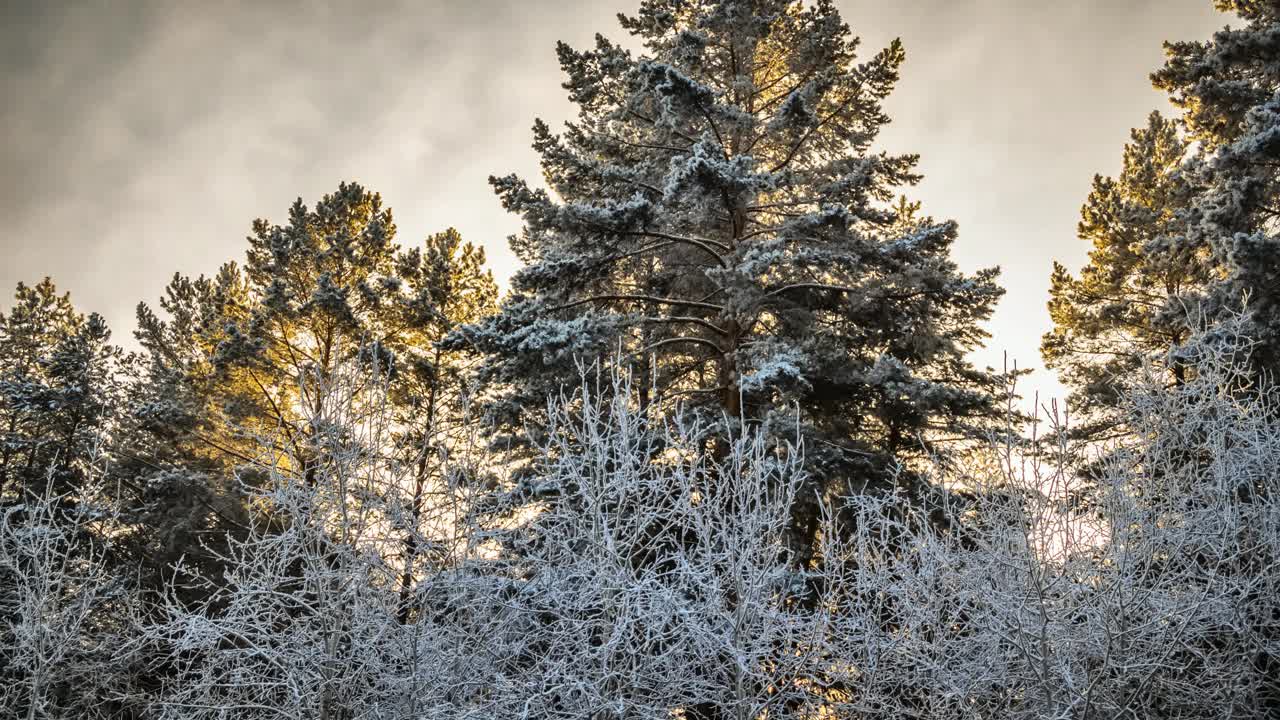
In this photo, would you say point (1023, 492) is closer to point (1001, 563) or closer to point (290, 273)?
point (1001, 563)

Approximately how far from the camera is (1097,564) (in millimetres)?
5812

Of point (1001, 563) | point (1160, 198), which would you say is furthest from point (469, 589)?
point (1160, 198)

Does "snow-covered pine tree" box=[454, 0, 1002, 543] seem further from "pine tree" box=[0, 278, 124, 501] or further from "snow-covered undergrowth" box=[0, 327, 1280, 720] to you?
"pine tree" box=[0, 278, 124, 501]

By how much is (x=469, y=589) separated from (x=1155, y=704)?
7.63 metres

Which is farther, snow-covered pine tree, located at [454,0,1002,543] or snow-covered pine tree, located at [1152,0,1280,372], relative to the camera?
snow-covered pine tree, located at [454,0,1002,543]

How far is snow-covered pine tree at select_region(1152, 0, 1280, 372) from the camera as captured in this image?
9.00m

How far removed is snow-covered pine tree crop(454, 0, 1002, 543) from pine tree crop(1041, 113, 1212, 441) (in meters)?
2.44

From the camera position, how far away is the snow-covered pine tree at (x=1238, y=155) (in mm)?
9000

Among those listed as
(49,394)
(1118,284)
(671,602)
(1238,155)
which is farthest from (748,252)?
(49,394)

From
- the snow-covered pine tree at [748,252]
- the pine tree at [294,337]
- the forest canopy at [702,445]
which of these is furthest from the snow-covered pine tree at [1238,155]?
the pine tree at [294,337]

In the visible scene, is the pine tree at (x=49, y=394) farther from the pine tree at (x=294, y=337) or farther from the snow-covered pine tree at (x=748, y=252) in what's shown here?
the snow-covered pine tree at (x=748, y=252)

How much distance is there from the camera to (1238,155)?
9.48 m

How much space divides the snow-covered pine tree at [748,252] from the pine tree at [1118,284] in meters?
2.44

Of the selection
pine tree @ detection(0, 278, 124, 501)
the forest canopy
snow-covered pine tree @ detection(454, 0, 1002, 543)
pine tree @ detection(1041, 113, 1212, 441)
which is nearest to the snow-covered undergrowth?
the forest canopy
